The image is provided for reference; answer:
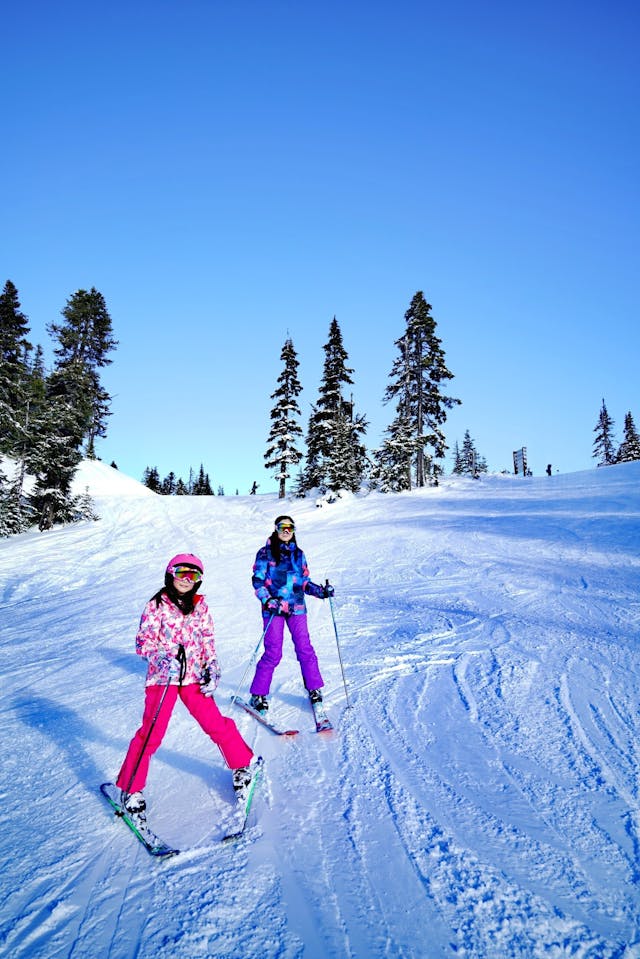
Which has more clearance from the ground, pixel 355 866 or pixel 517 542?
pixel 517 542

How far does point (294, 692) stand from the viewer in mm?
5793

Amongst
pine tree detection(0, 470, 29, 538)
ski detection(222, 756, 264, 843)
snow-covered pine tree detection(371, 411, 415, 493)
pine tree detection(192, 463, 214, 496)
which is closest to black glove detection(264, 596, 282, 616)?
ski detection(222, 756, 264, 843)

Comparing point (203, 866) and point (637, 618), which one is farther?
point (637, 618)

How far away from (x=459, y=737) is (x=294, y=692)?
217 cm

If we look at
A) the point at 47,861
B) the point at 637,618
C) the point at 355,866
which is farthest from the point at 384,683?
the point at 637,618

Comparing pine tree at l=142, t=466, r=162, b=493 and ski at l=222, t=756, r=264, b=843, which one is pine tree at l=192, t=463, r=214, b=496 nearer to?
pine tree at l=142, t=466, r=162, b=493

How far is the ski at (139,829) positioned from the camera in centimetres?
298

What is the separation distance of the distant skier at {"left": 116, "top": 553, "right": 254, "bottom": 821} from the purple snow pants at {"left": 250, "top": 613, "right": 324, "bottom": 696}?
152cm

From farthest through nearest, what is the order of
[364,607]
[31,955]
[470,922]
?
[364,607] → [470,922] → [31,955]

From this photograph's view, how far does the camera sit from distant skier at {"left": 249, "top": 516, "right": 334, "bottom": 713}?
5.18m

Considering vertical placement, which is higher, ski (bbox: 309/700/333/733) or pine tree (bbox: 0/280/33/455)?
pine tree (bbox: 0/280/33/455)

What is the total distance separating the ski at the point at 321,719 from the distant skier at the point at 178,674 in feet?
3.80

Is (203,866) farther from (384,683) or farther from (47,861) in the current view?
(384,683)

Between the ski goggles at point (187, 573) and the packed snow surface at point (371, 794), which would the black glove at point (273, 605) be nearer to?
the packed snow surface at point (371, 794)
